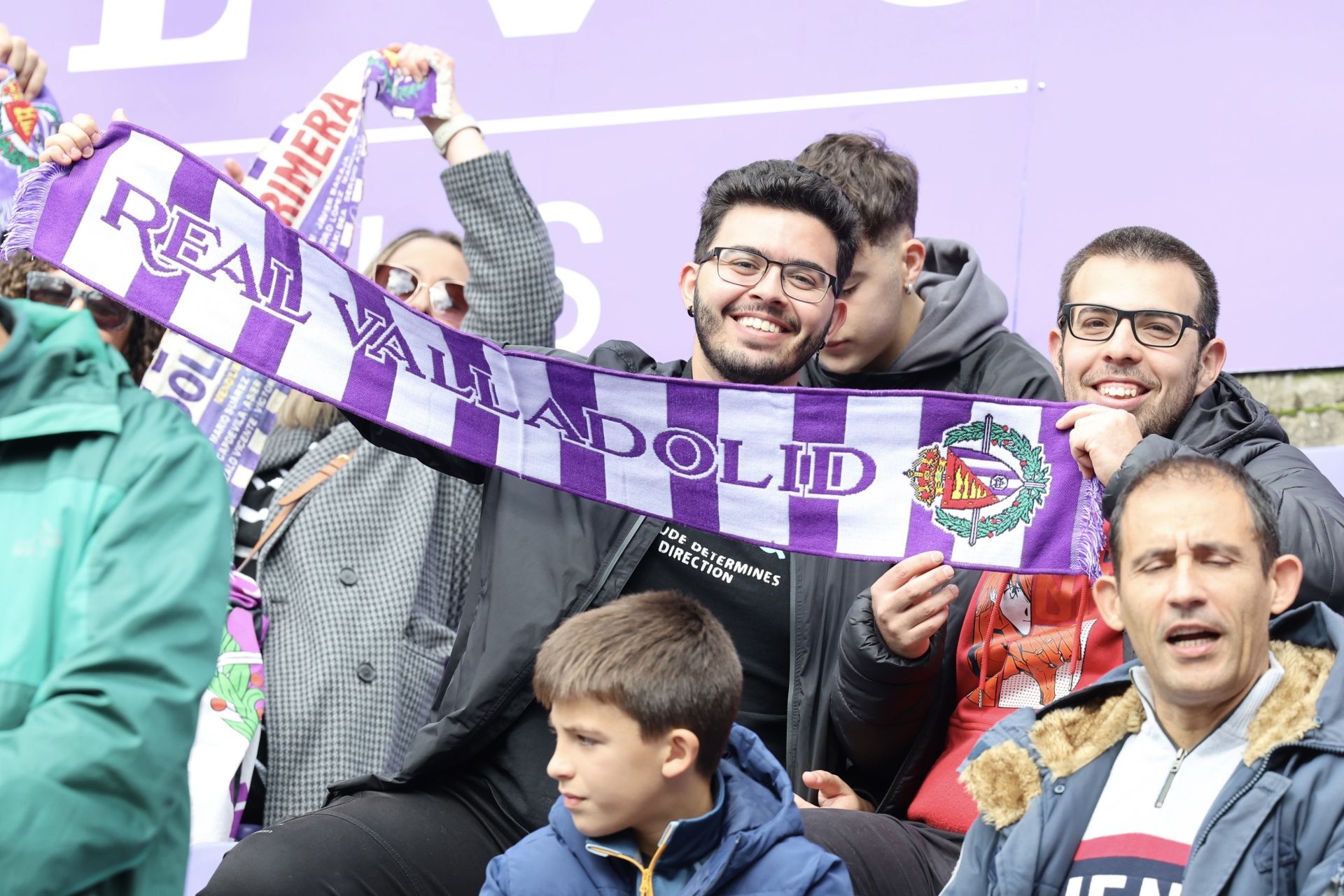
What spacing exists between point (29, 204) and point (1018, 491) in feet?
6.62

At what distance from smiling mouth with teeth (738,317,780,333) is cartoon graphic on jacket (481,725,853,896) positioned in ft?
3.64

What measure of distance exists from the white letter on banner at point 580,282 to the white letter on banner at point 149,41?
1.37m

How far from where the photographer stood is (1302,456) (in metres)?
2.86

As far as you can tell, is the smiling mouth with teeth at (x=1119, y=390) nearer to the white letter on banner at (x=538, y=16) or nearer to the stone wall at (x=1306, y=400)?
the stone wall at (x=1306, y=400)

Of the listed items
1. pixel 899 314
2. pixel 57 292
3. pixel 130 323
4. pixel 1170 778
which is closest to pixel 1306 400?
pixel 899 314

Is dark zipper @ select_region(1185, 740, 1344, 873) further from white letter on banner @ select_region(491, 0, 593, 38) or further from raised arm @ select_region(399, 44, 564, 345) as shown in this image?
white letter on banner @ select_region(491, 0, 593, 38)

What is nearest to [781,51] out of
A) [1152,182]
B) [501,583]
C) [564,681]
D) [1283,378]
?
[1152,182]

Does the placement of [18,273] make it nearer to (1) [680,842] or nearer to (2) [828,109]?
(2) [828,109]

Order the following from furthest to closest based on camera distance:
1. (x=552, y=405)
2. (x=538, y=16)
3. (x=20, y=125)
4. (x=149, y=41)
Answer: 1. (x=149, y=41)
2. (x=538, y=16)
3. (x=20, y=125)
4. (x=552, y=405)

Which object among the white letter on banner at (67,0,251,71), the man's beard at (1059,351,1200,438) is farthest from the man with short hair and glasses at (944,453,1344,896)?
the white letter on banner at (67,0,251,71)

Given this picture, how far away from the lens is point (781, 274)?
127 inches

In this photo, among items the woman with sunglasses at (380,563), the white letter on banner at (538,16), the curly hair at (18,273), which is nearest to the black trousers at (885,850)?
the woman with sunglasses at (380,563)

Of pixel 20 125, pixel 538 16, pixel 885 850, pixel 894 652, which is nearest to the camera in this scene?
pixel 885 850

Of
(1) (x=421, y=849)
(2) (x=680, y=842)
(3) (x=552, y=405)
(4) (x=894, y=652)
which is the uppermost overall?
(3) (x=552, y=405)
